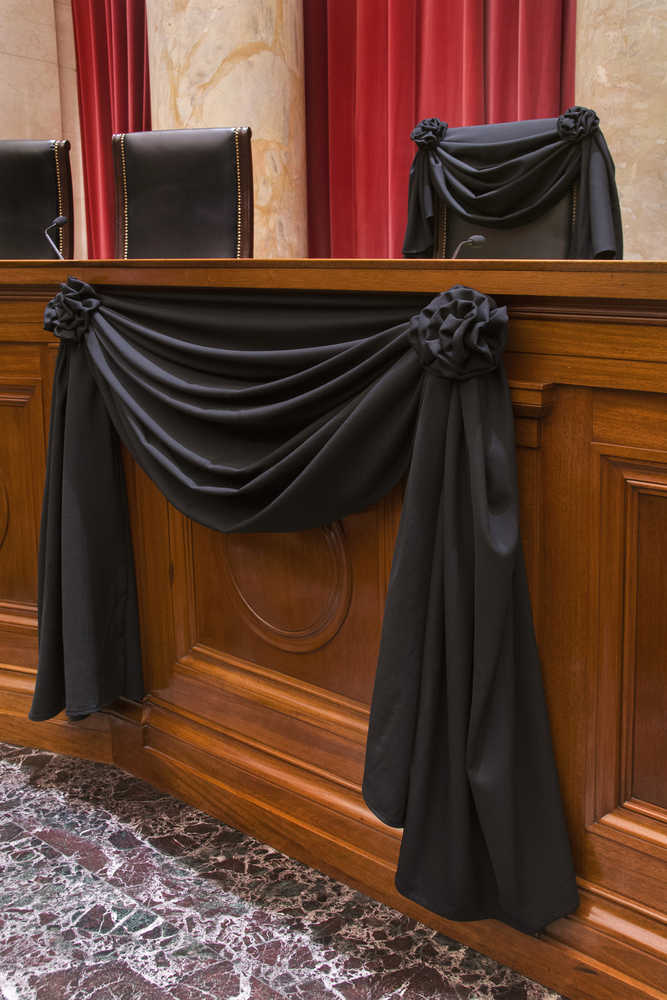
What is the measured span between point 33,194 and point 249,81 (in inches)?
55.0

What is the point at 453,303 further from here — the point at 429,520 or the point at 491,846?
the point at 491,846

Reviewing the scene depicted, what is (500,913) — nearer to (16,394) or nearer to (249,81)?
(16,394)

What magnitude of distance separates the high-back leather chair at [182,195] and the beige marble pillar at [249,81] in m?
1.27

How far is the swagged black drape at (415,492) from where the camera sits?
1.16 m

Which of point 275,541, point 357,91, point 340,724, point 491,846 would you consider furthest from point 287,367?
point 357,91

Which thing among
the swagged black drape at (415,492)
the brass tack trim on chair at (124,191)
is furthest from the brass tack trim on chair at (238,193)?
the swagged black drape at (415,492)

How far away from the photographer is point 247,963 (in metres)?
1.37

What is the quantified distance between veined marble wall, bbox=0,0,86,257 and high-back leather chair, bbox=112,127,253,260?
2459 millimetres

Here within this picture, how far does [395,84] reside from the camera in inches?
157

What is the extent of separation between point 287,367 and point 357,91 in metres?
3.10

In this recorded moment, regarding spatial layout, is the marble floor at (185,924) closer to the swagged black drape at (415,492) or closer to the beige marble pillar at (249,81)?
the swagged black drape at (415,492)

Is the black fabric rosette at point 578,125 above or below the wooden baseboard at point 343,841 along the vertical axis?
above

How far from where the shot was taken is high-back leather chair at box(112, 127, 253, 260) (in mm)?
2471

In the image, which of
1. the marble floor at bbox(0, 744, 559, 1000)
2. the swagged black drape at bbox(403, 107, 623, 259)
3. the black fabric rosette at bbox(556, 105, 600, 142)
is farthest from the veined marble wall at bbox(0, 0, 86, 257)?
the marble floor at bbox(0, 744, 559, 1000)
